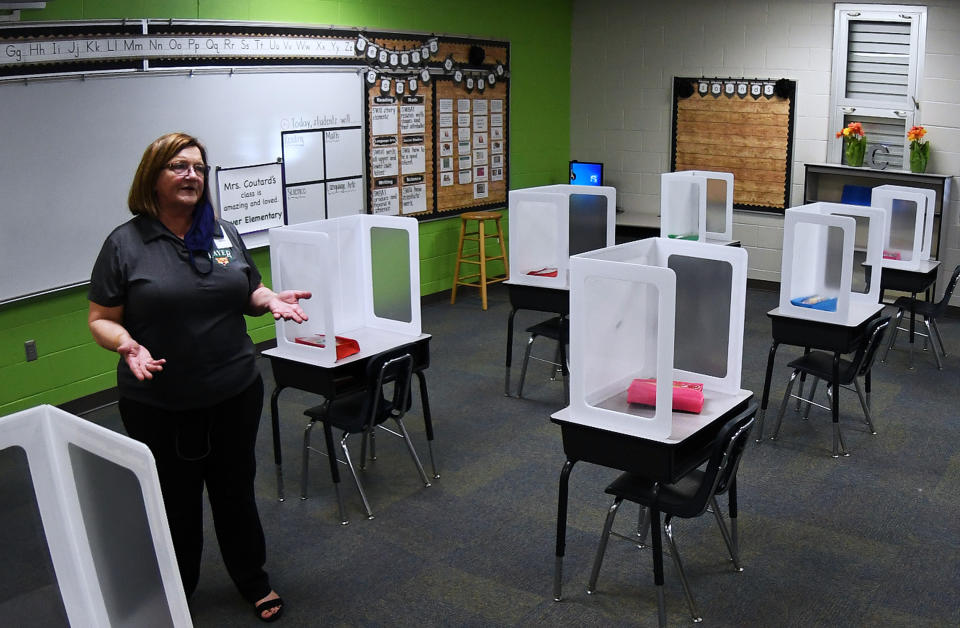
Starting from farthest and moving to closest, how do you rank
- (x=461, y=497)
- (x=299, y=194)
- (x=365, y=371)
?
(x=299, y=194)
(x=461, y=497)
(x=365, y=371)

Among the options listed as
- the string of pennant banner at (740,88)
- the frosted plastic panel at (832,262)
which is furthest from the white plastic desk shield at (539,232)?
the string of pennant banner at (740,88)

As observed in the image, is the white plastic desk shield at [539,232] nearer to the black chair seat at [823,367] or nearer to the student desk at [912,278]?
the black chair seat at [823,367]

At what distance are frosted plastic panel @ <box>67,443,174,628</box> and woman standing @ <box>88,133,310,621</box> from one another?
838mm

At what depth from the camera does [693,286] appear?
12.2ft

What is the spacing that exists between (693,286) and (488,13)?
5156mm

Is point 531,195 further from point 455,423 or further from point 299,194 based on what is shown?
point 299,194

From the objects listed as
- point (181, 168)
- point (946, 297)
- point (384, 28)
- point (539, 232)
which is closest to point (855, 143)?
point (946, 297)

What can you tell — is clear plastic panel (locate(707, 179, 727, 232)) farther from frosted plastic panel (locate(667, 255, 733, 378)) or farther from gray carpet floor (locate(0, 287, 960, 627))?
frosted plastic panel (locate(667, 255, 733, 378))

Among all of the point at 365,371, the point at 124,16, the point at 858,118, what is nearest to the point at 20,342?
the point at 124,16

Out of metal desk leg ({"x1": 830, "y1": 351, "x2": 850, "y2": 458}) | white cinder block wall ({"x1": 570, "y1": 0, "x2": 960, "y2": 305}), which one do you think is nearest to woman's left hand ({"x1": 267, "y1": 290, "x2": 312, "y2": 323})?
metal desk leg ({"x1": 830, "y1": 351, "x2": 850, "y2": 458})

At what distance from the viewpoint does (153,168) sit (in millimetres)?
2818

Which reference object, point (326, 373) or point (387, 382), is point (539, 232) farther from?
point (326, 373)

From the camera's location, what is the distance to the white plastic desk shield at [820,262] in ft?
15.6

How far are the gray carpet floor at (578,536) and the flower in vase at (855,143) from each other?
2740 millimetres
